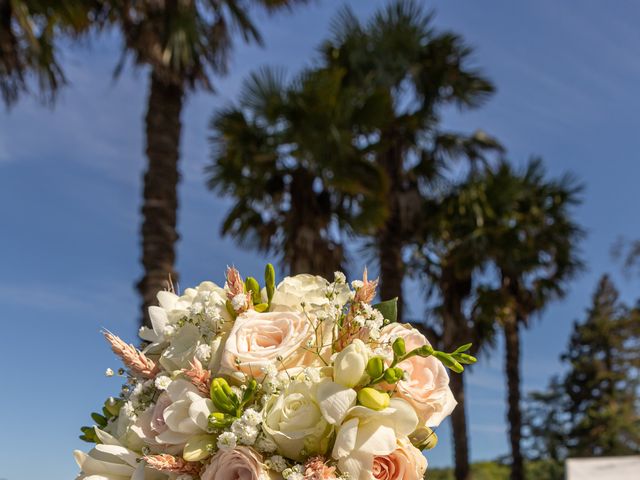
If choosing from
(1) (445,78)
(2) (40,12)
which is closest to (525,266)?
(1) (445,78)

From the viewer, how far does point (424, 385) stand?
187 centimetres

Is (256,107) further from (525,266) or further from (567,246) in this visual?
(567,246)

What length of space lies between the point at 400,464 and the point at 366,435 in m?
0.14

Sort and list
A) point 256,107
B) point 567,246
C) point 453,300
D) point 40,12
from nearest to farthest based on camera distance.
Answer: point 40,12 < point 256,107 < point 453,300 < point 567,246

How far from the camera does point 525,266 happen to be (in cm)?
1838

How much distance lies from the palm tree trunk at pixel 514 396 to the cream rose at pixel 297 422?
59.3ft

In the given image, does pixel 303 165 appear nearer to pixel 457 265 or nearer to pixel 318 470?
pixel 457 265

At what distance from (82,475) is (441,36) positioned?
14.9 meters

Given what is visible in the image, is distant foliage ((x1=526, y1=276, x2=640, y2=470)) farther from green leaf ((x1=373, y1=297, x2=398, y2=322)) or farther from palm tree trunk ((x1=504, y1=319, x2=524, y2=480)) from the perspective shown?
green leaf ((x1=373, y1=297, x2=398, y2=322))

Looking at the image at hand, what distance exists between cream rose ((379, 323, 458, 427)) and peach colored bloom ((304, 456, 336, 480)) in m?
0.26

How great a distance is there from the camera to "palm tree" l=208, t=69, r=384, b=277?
11.6 metres

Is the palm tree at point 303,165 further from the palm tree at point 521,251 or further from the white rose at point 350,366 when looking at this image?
the white rose at point 350,366

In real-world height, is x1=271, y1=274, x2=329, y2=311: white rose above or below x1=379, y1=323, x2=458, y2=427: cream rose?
above

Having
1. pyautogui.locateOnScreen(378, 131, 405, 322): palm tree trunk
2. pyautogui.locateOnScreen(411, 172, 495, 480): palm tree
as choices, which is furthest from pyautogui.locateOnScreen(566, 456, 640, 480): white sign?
pyautogui.locateOnScreen(411, 172, 495, 480): palm tree
